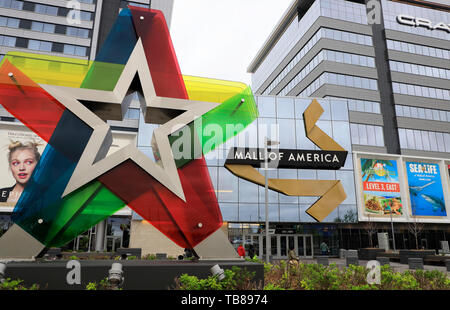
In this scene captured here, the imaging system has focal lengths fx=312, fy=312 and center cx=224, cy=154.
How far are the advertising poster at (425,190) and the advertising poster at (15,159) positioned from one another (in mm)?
36040

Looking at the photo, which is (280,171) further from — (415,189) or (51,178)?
(51,178)

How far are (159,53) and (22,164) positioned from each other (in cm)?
2388

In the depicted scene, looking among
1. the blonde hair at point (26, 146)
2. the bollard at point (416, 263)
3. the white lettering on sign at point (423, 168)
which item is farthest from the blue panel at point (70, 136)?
the white lettering on sign at point (423, 168)

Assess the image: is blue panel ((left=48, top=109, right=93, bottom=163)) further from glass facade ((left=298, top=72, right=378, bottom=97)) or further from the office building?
glass facade ((left=298, top=72, right=378, bottom=97))

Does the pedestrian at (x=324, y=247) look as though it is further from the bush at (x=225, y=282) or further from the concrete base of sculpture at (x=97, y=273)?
the bush at (x=225, y=282)

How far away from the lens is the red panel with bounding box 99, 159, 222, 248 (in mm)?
9047

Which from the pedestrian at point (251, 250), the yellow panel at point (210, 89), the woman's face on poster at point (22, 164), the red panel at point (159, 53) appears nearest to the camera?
the red panel at point (159, 53)

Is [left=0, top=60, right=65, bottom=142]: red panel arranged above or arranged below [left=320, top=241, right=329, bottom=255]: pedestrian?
above

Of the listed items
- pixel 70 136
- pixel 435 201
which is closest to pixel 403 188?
pixel 435 201

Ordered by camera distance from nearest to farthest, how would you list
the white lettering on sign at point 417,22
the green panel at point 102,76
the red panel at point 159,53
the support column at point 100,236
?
1. the green panel at point 102,76
2. the red panel at point 159,53
3. the support column at point 100,236
4. the white lettering on sign at point 417,22

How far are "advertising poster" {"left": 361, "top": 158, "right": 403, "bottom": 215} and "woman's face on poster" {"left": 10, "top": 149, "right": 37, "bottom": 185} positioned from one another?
31098 millimetres

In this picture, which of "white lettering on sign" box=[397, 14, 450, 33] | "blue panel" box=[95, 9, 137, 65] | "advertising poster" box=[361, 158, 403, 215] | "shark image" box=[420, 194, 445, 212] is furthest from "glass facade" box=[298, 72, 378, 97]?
"blue panel" box=[95, 9, 137, 65]

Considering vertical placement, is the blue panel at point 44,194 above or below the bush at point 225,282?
above

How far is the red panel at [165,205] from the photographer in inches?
356
